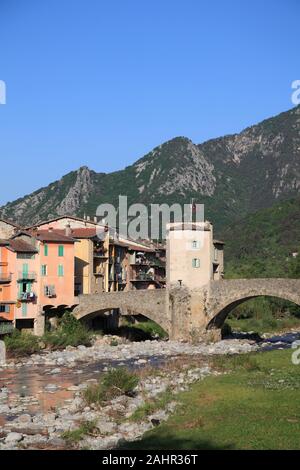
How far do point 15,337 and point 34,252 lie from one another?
7972 mm

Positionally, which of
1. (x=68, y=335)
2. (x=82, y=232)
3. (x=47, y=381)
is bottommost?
(x=47, y=381)

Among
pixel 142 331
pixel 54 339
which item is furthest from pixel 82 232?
pixel 54 339

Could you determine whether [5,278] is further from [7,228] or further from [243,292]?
[243,292]

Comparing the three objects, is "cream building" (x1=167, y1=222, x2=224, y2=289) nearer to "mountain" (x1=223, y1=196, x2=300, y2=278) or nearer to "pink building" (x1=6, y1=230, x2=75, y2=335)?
"pink building" (x1=6, y1=230, x2=75, y2=335)

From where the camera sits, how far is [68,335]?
164 feet

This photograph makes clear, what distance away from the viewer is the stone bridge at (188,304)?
49250 millimetres

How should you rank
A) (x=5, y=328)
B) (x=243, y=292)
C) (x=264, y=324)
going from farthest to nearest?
(x=264, y=324) → (x=243, y=292) → (x=5, y=328)

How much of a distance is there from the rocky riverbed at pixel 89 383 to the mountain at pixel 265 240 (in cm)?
3943

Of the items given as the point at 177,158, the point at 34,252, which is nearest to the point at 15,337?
the point at 34,252

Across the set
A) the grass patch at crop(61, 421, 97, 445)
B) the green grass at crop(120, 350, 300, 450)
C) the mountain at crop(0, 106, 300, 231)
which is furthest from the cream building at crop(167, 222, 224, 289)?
the mountain at crop(0, 106, 300, 231)

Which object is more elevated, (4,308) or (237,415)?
(4,308)

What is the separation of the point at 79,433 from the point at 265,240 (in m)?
88.6

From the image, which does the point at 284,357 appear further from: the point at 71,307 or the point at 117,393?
the point at 71,307

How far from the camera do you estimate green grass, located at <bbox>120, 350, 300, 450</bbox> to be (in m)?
17.5
